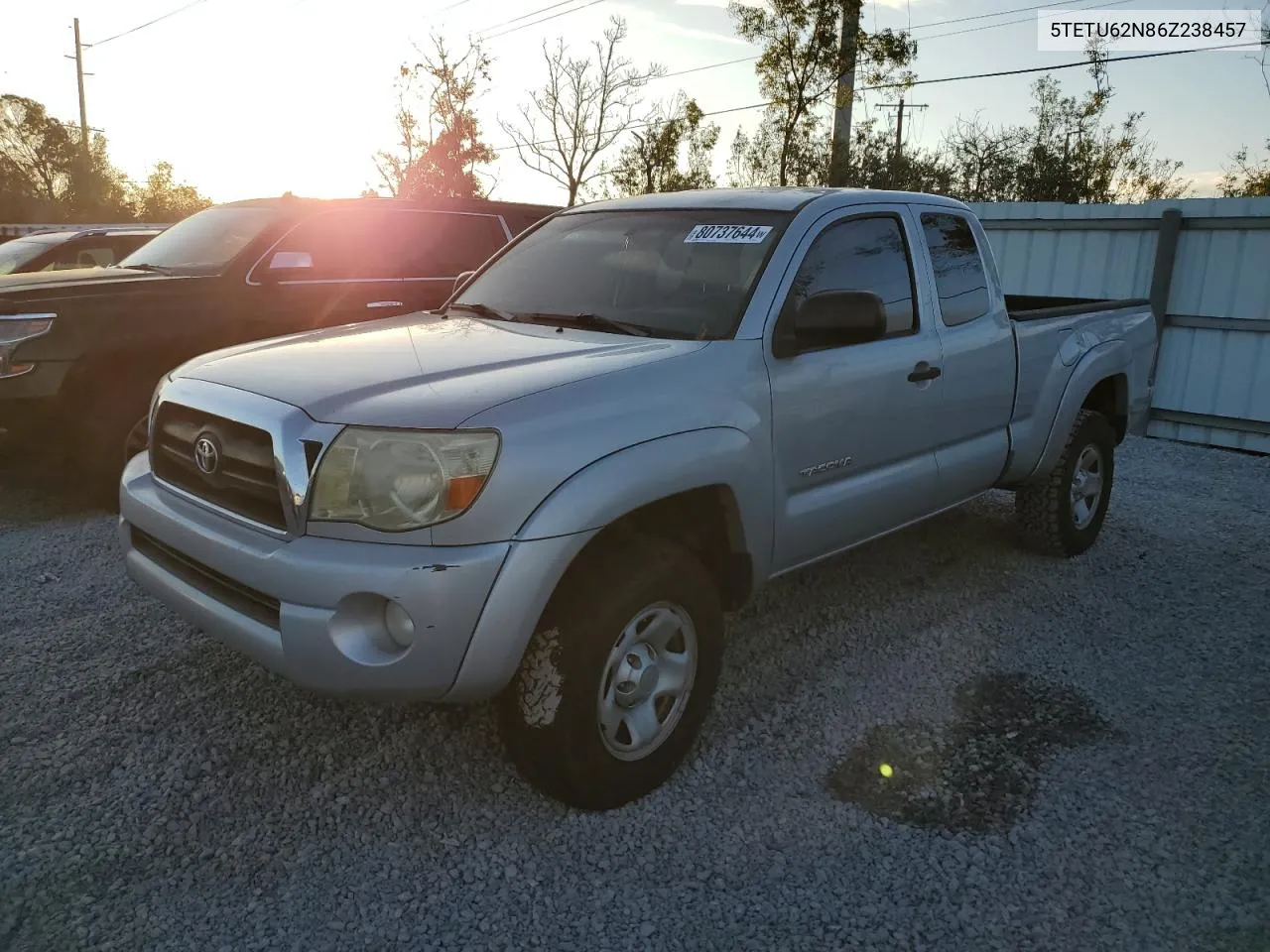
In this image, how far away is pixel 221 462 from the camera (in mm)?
2760

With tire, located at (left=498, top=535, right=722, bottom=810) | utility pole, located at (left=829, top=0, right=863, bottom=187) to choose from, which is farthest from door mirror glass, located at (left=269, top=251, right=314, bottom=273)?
utility pole, located at (left=829, top=0, right=863, bottom=187)

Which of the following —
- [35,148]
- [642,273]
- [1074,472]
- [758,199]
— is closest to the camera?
[642,273]

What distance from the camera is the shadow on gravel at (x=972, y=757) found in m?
2.91

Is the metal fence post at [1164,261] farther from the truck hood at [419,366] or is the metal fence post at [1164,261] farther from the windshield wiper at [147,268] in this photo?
the windshield wiper at [147,268]

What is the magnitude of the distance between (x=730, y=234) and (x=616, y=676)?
171 cm

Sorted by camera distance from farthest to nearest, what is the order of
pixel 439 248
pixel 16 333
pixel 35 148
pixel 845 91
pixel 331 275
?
1. pixel 35 148
2. pixel 845 91
3. pixel 439 248
4. pixel 331 275
5. pixel 16 333

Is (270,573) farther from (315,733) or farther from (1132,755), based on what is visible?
(1132,755)

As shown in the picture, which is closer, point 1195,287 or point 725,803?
point 725,803

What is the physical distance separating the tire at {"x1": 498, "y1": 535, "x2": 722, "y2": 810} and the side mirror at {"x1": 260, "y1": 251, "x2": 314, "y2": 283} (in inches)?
151

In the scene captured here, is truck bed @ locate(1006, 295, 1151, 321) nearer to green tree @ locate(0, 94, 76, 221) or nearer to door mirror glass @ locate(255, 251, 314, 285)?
door mirror glass @ locate(255, 251, 314, 285)

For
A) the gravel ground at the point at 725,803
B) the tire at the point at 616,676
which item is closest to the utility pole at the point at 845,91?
the gravel ground at the point at 725,803

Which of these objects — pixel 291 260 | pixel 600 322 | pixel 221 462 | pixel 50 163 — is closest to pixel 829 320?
Result: pixel 600 322

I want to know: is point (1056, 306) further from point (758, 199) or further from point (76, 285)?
point (76, 285)

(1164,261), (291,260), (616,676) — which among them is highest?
(291,260)
